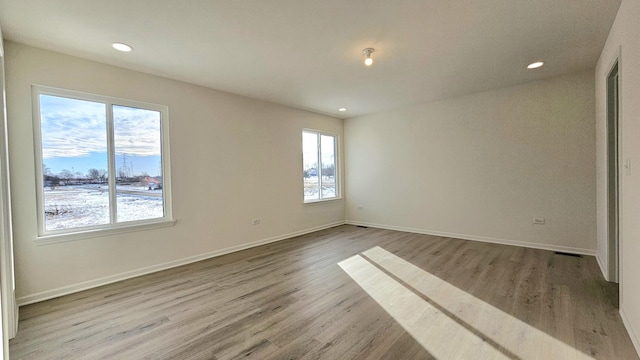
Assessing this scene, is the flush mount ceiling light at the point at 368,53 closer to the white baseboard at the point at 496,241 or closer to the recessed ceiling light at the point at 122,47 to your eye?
the recessed ceiling light at the point at 122,47

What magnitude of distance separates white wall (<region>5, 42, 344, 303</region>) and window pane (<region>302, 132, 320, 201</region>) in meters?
0.23

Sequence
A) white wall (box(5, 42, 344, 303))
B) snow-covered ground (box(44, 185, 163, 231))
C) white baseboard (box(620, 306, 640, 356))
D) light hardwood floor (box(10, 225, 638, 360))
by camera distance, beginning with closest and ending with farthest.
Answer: white baseboard (box(620, 306, 640, 356)), light hardwood floor (box(10, 225, 638, 360)), white wall (box(5, 42, 344, 303)), snow-covered ground (box(44, 185, 163, 231))

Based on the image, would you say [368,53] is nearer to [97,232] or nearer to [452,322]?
[452,322]

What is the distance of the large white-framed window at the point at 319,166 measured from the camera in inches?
234

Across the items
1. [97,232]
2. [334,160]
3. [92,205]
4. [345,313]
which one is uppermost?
[334,160]

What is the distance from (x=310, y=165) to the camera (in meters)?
6.06

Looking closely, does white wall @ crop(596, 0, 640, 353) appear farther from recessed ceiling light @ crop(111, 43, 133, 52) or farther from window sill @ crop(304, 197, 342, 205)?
window sill @ crop(304, 197, 342, 205)

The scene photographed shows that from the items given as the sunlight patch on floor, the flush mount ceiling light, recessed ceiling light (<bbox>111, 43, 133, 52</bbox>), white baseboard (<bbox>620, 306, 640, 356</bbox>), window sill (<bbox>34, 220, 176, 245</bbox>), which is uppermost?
recessed ceiling light (<bbox>111, 43, 133, 52</bbox>)

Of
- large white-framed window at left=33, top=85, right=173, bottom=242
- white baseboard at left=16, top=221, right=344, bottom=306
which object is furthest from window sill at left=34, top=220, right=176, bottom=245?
white baseboard at left=16, top=221, right=344, bottom=306

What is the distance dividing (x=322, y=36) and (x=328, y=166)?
13.1 ft

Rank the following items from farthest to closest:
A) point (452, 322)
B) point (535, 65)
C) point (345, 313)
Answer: point (535, 65), point (345, 313), point (452, 322)

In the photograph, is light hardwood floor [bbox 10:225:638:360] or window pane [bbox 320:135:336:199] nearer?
light hardwood floor [bbox 10:225:638:360]

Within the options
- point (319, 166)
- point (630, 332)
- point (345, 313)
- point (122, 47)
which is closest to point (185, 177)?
point (122, 47)

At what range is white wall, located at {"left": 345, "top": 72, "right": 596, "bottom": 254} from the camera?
398 cm
